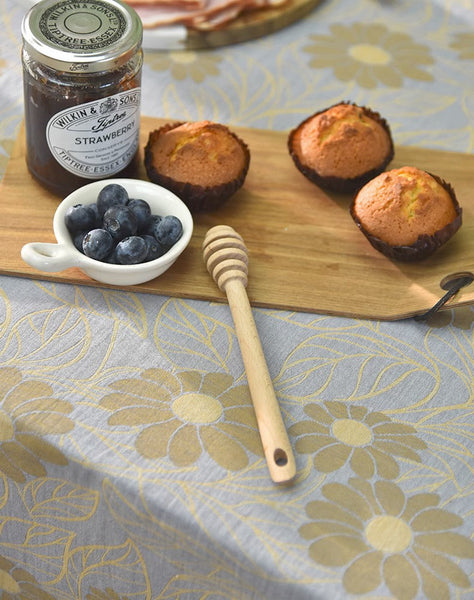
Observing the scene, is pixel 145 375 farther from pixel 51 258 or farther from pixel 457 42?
pixel 457 42

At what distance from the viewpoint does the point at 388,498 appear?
0.68 m

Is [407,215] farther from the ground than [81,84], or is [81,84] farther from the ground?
[81,84]

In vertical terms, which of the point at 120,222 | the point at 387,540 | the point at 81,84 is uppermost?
the point at 81,84

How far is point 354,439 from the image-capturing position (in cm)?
73

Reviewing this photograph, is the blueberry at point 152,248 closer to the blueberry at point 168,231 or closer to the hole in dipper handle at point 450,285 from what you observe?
the blueberry at point 168,231

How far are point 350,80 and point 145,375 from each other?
662 millimetres

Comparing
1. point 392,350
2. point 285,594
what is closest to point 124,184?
point 392,350

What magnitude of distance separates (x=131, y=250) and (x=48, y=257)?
87 millimetres

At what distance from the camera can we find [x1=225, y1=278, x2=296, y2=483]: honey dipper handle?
2.24ft

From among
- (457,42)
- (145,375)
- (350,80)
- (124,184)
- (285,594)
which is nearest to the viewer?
(285,594)

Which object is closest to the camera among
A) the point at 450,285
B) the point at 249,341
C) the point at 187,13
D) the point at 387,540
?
the point at 387,540

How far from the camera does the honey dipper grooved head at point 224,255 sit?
0.83 m

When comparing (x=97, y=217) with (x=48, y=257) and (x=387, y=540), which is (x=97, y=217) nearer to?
(x=48, y=257)

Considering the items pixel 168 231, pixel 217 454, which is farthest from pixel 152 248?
pixel 217 454
